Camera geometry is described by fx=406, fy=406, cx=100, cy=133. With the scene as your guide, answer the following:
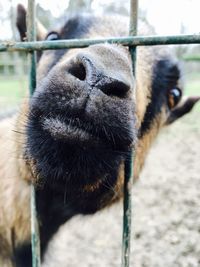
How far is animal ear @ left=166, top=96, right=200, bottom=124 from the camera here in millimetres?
3818

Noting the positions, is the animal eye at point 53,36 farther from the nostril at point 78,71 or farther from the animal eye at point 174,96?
the nostril at point 78,71

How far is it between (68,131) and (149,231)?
3.14 metres

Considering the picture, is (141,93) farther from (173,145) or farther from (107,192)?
(173,145)

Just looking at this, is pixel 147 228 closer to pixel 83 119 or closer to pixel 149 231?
pixel 149 231

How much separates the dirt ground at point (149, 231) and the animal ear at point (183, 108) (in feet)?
1.46

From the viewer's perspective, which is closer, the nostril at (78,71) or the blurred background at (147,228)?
the nostril at (78,71)

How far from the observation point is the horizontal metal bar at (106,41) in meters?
1.64

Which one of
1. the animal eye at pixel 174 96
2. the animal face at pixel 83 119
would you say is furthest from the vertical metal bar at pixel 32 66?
the animal eye at pixel 174 96

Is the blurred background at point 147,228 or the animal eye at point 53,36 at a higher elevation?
the animal eye at point 53,36

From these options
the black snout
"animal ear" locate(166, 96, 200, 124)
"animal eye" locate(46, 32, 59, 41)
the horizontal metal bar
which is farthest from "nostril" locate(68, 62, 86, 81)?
"animal ear" locate(166, 96, 200, 124)

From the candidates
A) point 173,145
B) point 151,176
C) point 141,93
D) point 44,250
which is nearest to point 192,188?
point 151,176

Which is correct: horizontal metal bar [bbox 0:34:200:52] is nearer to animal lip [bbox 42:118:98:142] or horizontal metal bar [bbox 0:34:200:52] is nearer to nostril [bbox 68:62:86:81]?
nostril [bbox 68:62:86:81]

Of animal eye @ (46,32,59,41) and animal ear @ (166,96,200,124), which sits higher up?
animal eye @ (46,32,59,41)

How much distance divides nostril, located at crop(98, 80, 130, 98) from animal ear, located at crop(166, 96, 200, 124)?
2.28 meters
